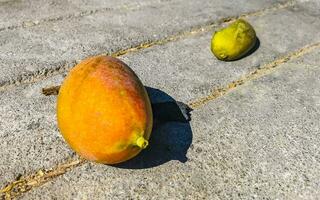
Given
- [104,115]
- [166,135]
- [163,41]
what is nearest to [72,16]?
[163,41]

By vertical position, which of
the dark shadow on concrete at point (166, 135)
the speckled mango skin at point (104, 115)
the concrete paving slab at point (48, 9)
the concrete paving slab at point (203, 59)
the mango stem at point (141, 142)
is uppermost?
the speckled mango skin at point (104, 115)

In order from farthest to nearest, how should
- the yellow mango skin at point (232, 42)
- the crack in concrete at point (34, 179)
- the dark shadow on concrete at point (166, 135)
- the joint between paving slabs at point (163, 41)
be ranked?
the yellow mango skin at point (232, 42) < the joint between paving slabs at point (163, 41) < the dark shadow on concrete at point (166, 135) < the crack in concrete at point (34, 179)

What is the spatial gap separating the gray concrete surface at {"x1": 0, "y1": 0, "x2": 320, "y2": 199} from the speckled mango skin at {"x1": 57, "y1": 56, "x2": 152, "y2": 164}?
0.30 m

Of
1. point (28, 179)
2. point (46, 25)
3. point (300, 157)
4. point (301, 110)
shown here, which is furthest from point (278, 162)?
point (46, 25)

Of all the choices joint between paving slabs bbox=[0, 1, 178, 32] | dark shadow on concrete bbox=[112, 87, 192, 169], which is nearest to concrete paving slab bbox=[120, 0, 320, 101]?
dark shadow on concrete bbox=[112, 87, 192, 169]

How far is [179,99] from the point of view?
10.4ft

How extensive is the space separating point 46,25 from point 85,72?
193cm

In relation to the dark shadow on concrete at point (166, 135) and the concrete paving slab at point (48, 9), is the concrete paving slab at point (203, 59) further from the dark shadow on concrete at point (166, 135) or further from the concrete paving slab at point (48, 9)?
the concrete paving slab at point (48, 9)

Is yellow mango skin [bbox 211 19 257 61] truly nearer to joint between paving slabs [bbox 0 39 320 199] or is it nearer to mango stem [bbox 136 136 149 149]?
joint between paving slabs [bbox 0 39 320 199]

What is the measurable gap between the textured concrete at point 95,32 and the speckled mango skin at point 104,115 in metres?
1.17

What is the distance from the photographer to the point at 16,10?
421 centimetres

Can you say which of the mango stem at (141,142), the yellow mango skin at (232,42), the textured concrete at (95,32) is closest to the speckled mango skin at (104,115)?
the mango stem at (141,142)

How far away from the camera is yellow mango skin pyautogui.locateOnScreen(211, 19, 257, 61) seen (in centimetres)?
361

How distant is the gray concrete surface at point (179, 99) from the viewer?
2453mm
